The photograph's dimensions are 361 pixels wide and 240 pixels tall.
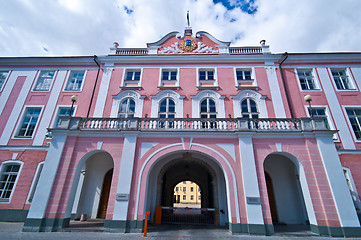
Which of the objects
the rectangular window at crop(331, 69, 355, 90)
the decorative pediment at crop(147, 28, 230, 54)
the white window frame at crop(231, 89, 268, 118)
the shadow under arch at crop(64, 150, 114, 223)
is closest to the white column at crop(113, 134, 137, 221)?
the shadow under arch at crop(64, 150, 114, 223)

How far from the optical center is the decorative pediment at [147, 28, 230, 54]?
49.7 feet

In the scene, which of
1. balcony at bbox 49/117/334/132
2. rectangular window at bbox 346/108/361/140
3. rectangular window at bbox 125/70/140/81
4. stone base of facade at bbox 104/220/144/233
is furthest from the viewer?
rectangular window at bbox 125/70/140/81

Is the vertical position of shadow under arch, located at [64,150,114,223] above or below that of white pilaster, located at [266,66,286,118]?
below

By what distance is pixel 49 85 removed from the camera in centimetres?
1436

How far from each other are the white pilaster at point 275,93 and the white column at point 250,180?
15.2ft

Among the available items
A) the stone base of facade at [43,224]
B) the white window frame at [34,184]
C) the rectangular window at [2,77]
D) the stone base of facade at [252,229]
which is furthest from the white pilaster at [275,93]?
the rectangular window at [2,77]

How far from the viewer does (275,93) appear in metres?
13.1

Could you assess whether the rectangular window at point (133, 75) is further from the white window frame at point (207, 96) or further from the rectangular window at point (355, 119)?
the rectangular window at point (355, 119)

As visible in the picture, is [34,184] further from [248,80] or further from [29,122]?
[248,80]

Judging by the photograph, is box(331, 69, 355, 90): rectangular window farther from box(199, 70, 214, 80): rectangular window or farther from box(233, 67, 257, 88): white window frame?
box(199, 70, 214, 80): rectangular window

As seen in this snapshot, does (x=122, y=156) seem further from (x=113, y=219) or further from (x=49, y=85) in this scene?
(x=49, y=85)

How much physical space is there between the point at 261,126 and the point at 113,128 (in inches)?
327

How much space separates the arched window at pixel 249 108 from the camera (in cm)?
1258

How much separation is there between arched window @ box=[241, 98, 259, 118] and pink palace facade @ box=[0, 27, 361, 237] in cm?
7
